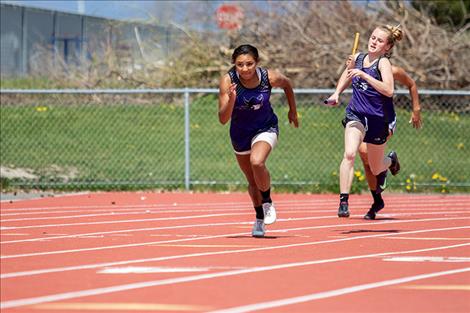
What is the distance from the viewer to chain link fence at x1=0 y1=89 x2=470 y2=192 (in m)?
20.2

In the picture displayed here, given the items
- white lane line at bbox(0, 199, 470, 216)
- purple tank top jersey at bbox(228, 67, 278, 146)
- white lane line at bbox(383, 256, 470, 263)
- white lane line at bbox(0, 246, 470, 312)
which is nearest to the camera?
white lane line at bbox(0, 246, 470, 312)

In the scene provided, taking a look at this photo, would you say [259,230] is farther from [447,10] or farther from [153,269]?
[447,10]

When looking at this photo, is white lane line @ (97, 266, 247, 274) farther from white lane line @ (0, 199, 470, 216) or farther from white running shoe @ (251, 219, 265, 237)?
white lane line @ (0, 199, 470, 216)

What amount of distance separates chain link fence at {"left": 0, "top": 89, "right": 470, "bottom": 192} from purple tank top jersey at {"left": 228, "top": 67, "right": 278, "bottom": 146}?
23.5 ft

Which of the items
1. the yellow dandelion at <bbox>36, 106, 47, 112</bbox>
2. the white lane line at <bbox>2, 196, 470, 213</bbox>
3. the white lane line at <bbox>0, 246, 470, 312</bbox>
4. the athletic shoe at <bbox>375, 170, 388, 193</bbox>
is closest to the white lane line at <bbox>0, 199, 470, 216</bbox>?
the white lane line at <bbox>2, 196, 470, 213</bbox>

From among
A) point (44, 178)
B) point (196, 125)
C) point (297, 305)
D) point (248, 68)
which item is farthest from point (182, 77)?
point (297, 305)

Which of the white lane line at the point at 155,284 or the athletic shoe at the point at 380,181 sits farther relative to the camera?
the athletic shoe at the point at 380,181

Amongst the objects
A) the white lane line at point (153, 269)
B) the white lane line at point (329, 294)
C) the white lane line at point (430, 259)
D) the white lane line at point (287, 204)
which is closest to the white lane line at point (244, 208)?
the white lane line at point (287, 204)

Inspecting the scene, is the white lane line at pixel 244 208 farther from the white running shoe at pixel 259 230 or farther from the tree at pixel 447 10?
the tree at pixel 447 10

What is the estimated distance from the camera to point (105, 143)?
22.7 metres

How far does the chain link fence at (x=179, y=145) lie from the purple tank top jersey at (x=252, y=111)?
23.5 feet

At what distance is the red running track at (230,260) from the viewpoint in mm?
7203

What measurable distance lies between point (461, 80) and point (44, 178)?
1013cm

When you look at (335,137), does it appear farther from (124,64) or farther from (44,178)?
(124,64)
